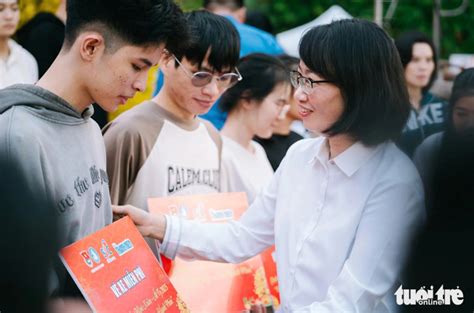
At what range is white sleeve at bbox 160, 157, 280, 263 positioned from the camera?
331 cm

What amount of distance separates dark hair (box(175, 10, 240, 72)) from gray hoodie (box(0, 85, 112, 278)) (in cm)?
111

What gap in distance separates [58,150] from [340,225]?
1029 mm

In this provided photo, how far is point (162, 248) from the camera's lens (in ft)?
10.9

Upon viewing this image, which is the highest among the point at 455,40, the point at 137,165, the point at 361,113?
the point at 361,113

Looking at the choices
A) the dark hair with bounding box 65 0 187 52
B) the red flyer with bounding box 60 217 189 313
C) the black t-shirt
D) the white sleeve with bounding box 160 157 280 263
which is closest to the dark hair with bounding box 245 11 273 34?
the black t-shirt

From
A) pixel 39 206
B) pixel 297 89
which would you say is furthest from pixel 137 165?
pixel 39 206

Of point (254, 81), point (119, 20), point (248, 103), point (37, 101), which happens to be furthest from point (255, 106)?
point (37, 101)

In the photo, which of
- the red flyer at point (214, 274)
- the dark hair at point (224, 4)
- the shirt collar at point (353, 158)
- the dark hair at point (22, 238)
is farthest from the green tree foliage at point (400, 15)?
the dark hair at point (22, 238)

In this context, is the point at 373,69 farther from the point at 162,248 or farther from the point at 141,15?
the point at 162,248

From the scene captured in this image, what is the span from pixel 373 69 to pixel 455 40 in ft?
47.2

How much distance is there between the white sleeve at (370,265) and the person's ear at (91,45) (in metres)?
1.11

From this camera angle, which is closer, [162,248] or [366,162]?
[366,162]

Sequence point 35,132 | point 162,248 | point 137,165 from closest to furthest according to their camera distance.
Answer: point 35,132 < point 162,248 < point 137,165

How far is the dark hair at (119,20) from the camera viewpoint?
108 inches
